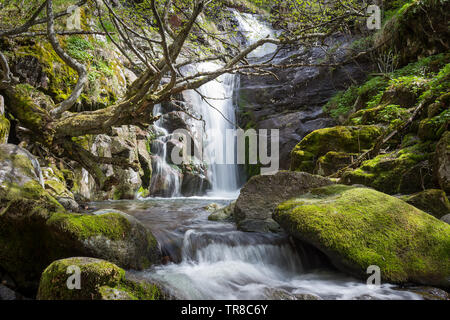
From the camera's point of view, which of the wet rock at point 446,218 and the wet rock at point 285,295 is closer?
the wet rock at point 285,295

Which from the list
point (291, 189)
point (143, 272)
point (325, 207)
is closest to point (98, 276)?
point (143, 272)

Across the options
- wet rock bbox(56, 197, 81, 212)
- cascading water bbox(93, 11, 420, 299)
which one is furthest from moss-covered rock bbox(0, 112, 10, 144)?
cascading water bbox(93, 11, 420, 299)

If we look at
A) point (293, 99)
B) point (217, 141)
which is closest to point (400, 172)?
point (217, 141)

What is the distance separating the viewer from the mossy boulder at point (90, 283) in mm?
1913

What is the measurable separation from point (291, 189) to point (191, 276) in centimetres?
274

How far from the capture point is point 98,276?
1.97 metres

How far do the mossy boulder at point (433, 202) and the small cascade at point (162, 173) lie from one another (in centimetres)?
891

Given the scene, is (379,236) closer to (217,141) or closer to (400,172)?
(400,172)

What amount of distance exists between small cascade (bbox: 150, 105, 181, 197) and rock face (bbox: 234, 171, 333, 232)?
20.8 ft

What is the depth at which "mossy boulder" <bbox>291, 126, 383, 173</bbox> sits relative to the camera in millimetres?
7383

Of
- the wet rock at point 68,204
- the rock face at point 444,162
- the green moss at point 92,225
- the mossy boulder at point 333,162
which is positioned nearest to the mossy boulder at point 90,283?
the green moss at point 92,225

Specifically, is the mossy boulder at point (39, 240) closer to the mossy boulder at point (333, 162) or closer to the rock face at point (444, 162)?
the rock face at point (444, 162)

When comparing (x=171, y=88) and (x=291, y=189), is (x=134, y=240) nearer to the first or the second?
(x=171, y=88)
